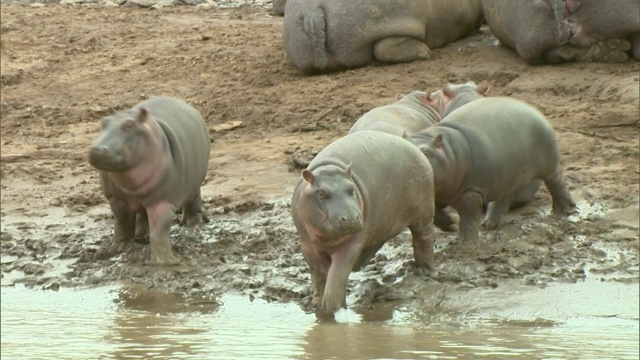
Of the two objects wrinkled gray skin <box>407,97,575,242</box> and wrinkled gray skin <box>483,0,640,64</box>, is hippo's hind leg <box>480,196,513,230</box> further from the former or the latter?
wrinkled gray skin <box>483,0,640,64</box>

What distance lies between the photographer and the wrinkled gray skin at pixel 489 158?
734cm

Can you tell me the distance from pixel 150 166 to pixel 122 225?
1.47 ft

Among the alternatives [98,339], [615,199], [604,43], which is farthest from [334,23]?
[98,339]

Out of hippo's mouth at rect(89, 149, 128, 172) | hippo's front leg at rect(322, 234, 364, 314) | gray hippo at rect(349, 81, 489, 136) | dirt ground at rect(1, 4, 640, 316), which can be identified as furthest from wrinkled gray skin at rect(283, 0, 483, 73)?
hippo's front leg at rect(322, 234, 364, 314)

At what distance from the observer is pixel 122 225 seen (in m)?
7.66

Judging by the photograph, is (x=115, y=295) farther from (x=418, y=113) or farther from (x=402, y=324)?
(x=418, y=113)

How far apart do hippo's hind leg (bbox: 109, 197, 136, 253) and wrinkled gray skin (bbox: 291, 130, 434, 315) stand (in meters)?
1.40

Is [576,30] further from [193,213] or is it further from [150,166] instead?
[150,166]

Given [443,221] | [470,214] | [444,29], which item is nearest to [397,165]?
[470,214]

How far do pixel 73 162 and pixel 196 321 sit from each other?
10.9 ft

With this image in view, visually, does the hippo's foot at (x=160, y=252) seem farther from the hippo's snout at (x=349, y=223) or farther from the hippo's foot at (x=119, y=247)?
the hippo's snout at (x=349, y=223)

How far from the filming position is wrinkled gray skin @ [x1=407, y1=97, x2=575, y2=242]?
7336 mm

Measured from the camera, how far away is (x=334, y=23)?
10727 mm

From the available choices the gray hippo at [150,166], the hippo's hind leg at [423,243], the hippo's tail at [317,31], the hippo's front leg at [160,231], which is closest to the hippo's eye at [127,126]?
the gray hippo at [150,166]
